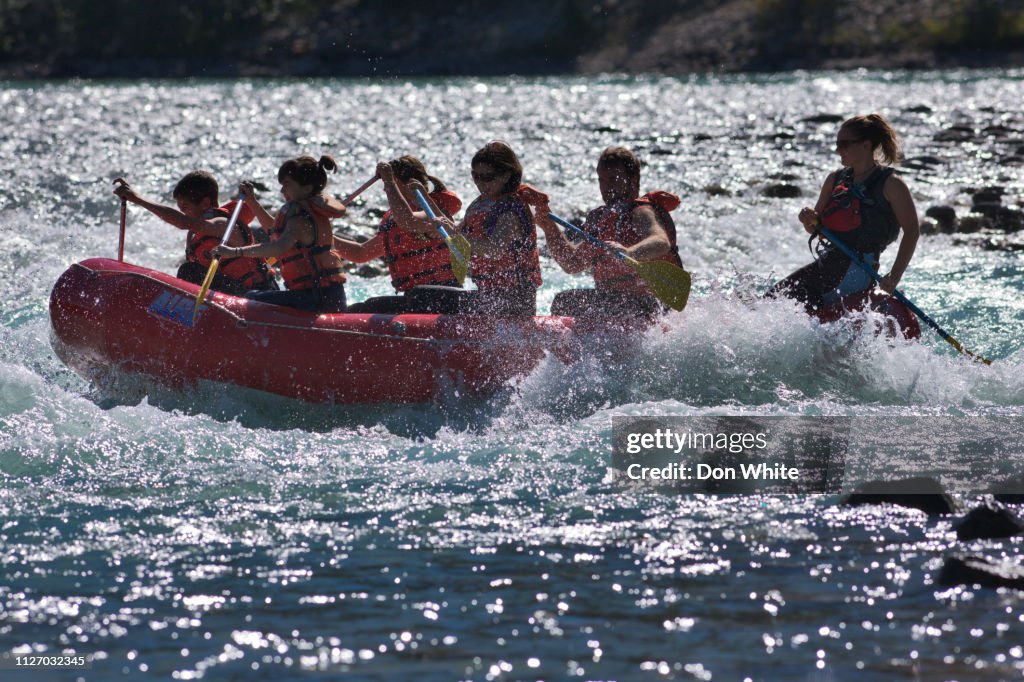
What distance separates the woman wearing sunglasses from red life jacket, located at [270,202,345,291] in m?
2.42

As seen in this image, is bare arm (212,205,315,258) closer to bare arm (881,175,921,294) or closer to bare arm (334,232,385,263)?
bare arm (334,232,385,263)

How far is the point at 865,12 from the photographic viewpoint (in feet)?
164

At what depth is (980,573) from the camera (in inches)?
192

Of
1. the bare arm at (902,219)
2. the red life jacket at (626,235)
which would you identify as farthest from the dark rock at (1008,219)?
the red life jacket at (626,235)

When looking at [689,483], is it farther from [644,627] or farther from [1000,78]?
[1000,78]

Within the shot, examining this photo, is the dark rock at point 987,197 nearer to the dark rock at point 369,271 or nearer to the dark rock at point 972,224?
the dark rock at point 972,224

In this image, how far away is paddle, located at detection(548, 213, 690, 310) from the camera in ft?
23.4

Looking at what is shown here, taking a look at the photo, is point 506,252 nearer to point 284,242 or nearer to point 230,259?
point 284,242

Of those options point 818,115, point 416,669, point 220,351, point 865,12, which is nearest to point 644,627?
point 416,669

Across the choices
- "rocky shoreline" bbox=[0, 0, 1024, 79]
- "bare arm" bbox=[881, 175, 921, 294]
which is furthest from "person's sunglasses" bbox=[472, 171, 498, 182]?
"rocky shoreline" bbox=[0, 0, 1024, 79]

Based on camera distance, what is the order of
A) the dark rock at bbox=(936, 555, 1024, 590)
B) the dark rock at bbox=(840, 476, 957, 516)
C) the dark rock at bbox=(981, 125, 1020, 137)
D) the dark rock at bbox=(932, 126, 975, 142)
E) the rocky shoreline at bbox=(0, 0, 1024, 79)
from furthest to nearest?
the rocky shoreline at bbox=(0, 0, 1024, 79), the dark rock at bbox=(981, 125, 1020, 137), the dark rock at bbox=(932, 126, 975, 142), the dark rock at bbox=(840, 476, 957, 516), the dark rock at bbox=(936, 555, 1024, 590)

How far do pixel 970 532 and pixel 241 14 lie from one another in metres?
56.2

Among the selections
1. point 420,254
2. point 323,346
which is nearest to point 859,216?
point 420,254

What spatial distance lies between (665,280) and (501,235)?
881 mm
